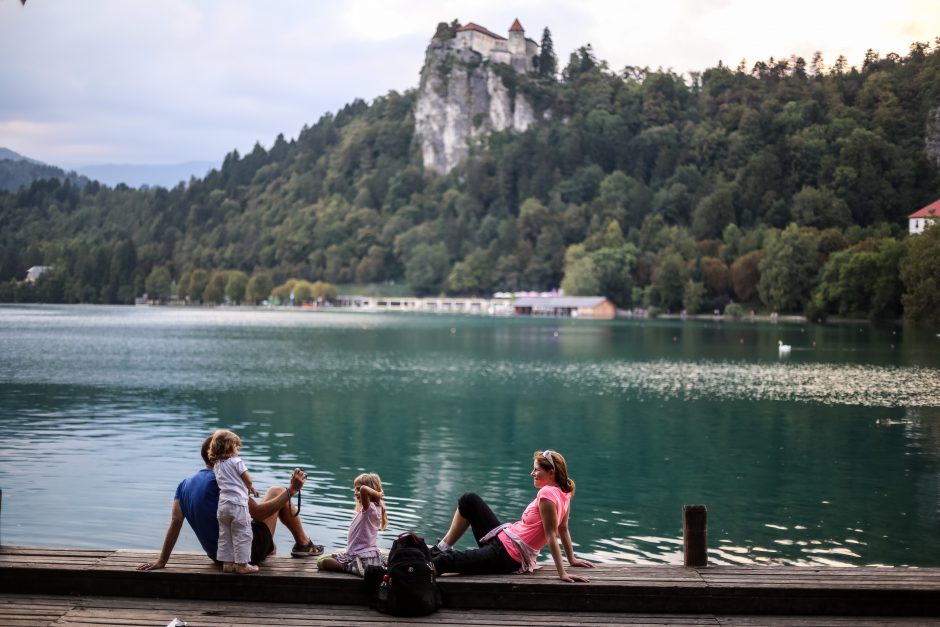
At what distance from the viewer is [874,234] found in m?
128

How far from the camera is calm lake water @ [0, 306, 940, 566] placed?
1490 cm

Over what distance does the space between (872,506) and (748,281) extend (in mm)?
103501

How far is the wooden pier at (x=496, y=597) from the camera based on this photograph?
7.11 metres

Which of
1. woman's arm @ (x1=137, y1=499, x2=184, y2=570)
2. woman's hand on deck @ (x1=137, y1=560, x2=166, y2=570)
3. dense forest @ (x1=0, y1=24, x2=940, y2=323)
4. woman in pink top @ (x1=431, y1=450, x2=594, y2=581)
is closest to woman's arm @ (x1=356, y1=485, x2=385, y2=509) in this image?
woman in pink top @ (x1=431, y1=450, x2=594, y2=581)

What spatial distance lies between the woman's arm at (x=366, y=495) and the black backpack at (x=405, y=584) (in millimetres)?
670

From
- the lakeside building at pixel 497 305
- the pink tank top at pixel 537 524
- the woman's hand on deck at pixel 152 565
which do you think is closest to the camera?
the woman's hand on deck at pixel 152 565

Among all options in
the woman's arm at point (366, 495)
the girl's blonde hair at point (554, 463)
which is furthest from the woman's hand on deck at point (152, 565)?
the girl's blonde hair at point (554, 463)

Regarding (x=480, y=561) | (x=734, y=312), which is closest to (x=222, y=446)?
(x=480, y=561)

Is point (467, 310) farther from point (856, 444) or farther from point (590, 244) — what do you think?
point (856, 444)

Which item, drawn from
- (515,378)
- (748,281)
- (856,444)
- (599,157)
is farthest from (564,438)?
(599,157)

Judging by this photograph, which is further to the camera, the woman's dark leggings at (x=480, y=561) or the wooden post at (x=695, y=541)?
the wooden post at (x=695, y=541)

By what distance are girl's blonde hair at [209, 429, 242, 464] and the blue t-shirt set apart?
211mm

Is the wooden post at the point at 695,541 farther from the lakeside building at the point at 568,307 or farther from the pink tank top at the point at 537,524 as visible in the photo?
the lakeside building at the point at 568,307

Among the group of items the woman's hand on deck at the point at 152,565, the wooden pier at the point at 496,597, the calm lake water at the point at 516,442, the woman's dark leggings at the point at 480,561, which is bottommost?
the calm lake water at the point at 516,442
